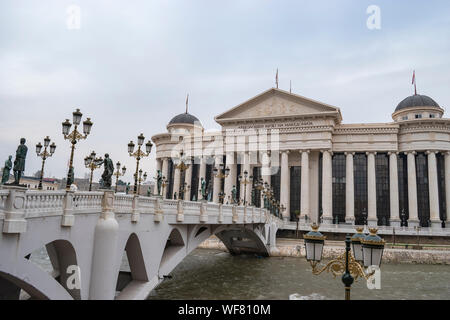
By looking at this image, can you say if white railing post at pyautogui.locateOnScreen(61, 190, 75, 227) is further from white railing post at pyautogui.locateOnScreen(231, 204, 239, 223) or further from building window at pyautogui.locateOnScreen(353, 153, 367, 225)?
building window at pyautogui.locateOnScreen(353, 153, 367, 225)

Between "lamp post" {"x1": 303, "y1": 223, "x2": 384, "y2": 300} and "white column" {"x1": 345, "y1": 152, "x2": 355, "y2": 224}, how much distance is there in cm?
5349

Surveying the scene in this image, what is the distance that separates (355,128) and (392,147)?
6.63 metres

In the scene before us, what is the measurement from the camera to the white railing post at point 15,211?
8297 millimetres

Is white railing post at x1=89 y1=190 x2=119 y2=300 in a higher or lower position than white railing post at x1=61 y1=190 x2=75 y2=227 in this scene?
lower

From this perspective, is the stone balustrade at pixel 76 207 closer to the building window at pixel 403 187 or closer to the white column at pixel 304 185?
the white column at pixel 304 185

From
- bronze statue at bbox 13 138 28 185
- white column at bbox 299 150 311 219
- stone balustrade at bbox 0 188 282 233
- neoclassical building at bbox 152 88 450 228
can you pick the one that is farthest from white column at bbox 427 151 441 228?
bronze statue at bbox 13 138 28 185

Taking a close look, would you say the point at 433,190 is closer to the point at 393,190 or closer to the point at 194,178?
the point at 393,190

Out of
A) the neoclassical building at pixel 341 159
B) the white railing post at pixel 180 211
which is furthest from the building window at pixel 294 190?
the white railing post at pixel 180 211

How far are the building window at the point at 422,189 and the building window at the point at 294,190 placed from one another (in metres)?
19.1

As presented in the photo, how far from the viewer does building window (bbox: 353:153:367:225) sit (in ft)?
200

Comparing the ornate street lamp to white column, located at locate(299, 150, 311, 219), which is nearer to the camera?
the ornate street lamp

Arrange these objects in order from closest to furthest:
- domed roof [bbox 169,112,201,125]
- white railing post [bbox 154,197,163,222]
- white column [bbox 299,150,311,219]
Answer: white railing post [bbox 154,197,163,222]
white column [bbox 299,150,311,219]
domed roof [bbox 169,112,201,125]

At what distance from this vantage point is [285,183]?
62.6 metres

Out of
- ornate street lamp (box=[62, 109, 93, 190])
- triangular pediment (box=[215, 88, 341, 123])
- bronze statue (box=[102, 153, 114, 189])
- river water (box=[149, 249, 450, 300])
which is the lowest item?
river water (box=[149, 249, 450, 300])
